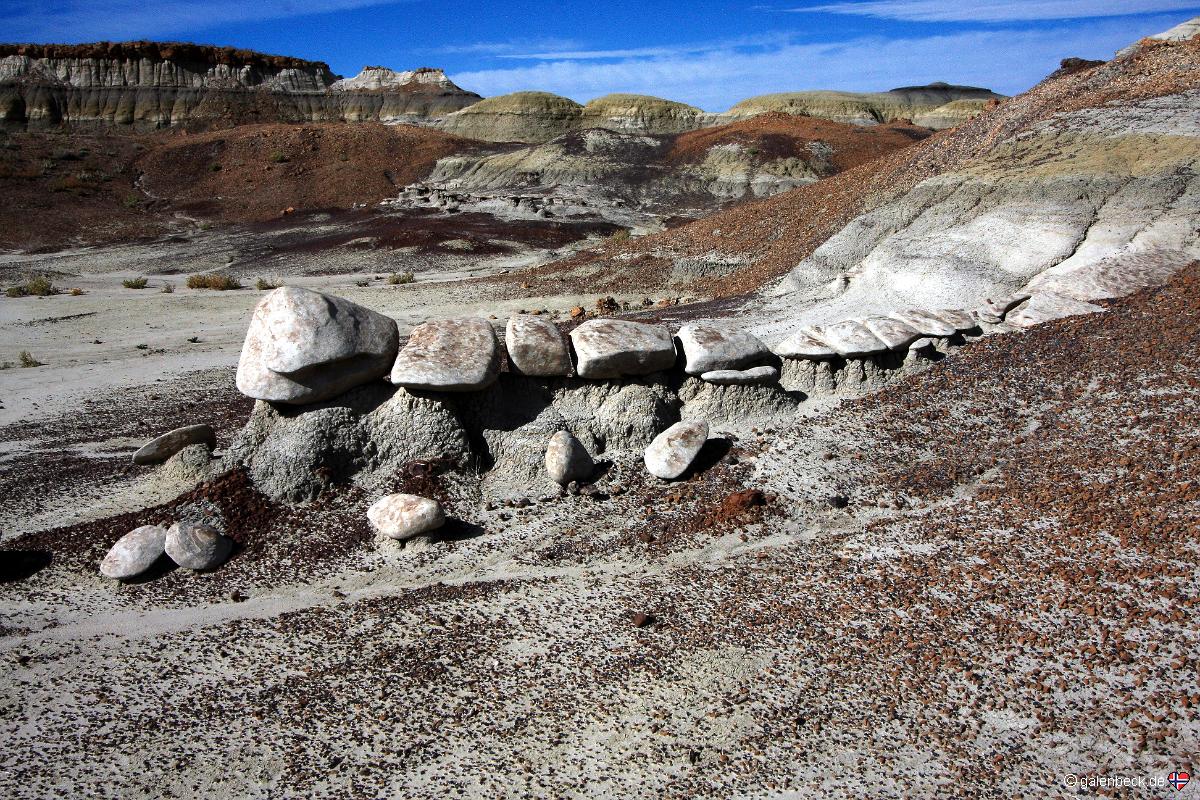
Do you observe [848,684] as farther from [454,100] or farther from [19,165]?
[454,100]

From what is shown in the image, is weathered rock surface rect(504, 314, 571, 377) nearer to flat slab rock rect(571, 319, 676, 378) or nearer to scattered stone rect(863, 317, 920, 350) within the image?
flat slab rock rect(571, 319, 676, 378)

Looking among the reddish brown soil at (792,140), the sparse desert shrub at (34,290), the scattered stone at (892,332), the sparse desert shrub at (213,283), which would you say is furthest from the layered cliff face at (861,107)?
the scattered stone at (892,332)

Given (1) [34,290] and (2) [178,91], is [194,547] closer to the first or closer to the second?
(1) [34,290]

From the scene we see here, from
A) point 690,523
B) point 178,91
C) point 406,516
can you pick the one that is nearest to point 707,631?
point 690,523

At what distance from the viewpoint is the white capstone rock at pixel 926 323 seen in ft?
26.0

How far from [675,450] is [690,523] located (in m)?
0.79

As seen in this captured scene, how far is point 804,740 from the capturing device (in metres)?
4.02

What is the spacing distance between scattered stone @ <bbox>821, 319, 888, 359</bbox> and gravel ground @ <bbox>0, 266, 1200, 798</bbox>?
2.30ft

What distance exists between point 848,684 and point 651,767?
1.16m

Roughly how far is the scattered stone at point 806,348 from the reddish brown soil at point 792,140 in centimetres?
3255

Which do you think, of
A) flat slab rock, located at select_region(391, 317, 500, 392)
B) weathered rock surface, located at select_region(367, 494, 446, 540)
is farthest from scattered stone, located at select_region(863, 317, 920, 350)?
weathered rock surface, located at select_region(367, 494, 446, 540)

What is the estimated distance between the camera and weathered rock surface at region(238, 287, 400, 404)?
250 inches

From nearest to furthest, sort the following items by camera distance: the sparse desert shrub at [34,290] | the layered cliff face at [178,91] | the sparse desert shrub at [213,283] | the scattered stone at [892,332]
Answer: the scattered stone at [892,332] → the sparse desert shrub at [34,290] → the sparse desert shrub at [213,283] → the layered cliff face at [178,91]

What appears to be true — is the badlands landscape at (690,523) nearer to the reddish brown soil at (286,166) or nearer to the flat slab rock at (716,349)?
the flat slab rock at (716,349)
